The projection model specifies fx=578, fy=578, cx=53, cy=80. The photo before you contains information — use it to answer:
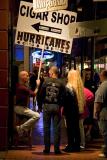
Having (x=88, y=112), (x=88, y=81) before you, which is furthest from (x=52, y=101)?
(x=88, y=81)

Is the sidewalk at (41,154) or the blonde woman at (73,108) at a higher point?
the blonde woman at (73,108)

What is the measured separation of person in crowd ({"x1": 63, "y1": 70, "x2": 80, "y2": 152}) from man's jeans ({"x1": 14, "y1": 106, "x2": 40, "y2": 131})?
2.37 feet

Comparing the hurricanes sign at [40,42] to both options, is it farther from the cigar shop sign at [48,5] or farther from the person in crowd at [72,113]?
the cigar shop sign at [48,5]

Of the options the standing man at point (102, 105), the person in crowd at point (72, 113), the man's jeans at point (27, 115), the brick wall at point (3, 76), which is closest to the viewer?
the standing man at point (102, 105)

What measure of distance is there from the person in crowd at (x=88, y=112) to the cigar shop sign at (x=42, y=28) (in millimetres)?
1199

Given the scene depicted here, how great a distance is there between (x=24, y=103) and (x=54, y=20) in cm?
204

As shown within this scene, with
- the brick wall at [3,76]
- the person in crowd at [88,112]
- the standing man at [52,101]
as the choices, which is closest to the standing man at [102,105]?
the standing man at [52,101]

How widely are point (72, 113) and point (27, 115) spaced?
1045 millimetres

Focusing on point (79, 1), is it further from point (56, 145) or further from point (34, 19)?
point (56, 145)

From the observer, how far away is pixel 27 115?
13.2 m

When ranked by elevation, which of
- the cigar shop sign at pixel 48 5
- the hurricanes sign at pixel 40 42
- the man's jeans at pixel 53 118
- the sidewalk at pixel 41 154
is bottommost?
the sidewalk at pixel 41 154

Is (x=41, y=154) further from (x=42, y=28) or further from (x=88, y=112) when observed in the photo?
(x=42, y=28)

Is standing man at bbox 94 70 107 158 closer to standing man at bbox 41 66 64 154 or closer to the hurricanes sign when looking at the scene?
standing man at bbox 41 66 64 154

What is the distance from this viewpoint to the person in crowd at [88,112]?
13.8m
